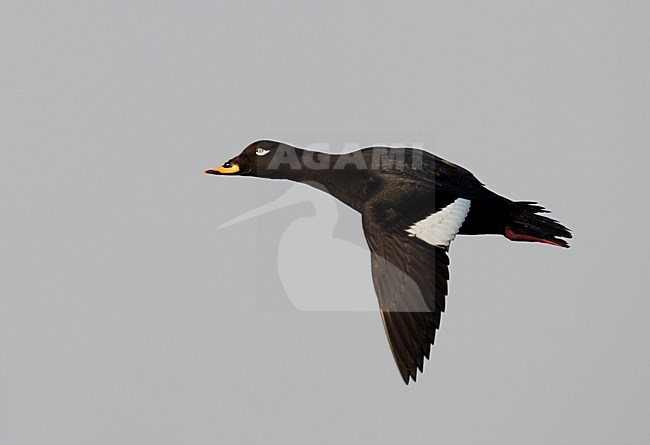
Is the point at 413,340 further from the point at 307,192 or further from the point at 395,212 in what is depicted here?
the point at 307,192

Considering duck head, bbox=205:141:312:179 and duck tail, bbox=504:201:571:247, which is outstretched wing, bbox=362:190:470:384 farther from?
duck head, bbox=205:141:312:179

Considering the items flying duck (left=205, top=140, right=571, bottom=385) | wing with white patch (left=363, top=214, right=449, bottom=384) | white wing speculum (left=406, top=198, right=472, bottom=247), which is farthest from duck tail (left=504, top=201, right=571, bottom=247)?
wing with white patch (left=363, top=214, right=449, bottom=384)

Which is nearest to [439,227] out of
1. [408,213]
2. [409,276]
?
[408,213]

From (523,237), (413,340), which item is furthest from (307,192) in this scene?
(413,340)

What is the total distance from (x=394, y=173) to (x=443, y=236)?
1.20 metres

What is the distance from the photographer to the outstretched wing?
8.64 meters

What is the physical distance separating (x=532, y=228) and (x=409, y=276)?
75.1 inches

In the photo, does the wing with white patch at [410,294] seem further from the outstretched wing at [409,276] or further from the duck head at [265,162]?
the duck head at [265,162]

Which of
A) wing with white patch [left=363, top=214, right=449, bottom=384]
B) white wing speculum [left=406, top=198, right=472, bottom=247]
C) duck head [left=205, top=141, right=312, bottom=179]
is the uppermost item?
duck head [left=205, top=141, right=312, bottom=179]

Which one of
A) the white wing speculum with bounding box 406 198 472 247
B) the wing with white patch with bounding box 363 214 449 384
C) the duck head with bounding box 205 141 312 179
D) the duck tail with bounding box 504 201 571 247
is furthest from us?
the duck head with bounding box 205 141 312 179

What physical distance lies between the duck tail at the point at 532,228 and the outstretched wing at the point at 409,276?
1.14 meters

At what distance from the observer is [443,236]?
9055 millimetres

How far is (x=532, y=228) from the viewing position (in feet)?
33.8

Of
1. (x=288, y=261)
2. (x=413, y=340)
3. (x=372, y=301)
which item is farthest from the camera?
(x=288, y=261)
